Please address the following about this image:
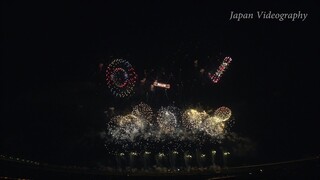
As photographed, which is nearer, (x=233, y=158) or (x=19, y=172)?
(x=19, y=172)

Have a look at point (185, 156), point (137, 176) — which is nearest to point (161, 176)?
point (137, 176)

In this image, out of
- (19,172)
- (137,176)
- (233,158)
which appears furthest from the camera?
(233,158)

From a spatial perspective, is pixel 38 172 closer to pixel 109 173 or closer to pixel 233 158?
pixel 109 173

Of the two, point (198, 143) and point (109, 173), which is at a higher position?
point (198, 143)

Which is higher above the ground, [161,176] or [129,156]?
[129,156]

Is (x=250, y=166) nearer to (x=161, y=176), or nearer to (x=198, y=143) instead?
(x=198, y=143)

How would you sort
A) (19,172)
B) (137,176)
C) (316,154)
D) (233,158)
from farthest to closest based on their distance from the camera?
(233,158), (316,154), (137,176), (19,172)

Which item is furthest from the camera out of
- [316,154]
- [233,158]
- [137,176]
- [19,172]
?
[233,158]

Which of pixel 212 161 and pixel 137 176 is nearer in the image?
pixel 137 176

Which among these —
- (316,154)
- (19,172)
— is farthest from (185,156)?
(19,172)
